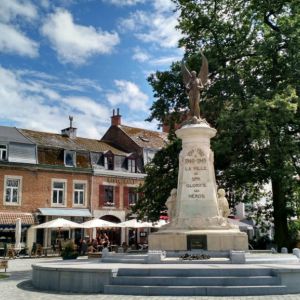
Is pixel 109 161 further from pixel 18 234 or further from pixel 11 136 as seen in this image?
pixel 18 234

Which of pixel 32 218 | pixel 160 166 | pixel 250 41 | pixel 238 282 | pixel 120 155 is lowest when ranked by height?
pixel 238 282

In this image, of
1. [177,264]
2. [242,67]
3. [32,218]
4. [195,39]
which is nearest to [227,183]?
[242,67]

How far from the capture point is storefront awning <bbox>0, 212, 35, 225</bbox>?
3653 cm

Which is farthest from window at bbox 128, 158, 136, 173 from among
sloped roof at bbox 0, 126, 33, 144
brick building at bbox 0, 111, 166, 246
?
sloped roof at bbox 0, 126, 33, 144

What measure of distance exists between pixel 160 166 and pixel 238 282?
16.5 meters

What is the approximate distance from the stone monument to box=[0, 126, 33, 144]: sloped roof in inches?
915

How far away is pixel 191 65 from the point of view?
2772 cm

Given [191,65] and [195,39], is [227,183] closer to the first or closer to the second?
[191,65]

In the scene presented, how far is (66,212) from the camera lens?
132 feet

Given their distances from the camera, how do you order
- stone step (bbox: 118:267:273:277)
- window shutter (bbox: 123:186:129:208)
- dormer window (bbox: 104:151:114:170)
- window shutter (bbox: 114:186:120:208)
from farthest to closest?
window shutter (bbox: 123:186:129:208)
dormer window (bbox: 104:151:114:170)
window shutter (bbox: 114:186:120:208)
stone step (bbox: 118:267:273:277)

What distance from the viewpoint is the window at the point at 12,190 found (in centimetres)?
3797

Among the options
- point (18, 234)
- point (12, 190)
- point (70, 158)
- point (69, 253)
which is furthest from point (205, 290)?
point (70, 158)

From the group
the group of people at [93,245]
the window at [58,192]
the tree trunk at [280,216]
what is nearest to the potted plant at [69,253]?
the group of people at [93,245]

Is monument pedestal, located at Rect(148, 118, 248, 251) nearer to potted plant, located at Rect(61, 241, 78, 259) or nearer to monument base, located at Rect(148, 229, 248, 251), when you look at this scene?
monument base, located at Rect(148, 229, 248, 251)
